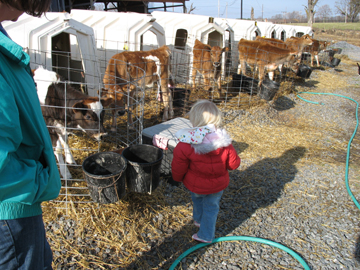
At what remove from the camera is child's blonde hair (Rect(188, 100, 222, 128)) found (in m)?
2.60

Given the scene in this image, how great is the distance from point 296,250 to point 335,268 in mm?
398

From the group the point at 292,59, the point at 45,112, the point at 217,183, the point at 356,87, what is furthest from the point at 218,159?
the point at 356,87

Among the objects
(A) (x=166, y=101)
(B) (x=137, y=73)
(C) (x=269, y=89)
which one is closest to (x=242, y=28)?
(C) (x=269, y=89)

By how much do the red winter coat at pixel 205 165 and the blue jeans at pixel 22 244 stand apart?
61.0 inches

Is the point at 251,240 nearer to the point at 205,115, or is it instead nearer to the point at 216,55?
the point at 205,115

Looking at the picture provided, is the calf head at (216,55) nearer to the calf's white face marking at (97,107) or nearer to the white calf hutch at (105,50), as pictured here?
the white calf hutch at (105,50)

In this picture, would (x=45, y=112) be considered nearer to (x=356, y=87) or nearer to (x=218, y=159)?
(x=218, y=159)

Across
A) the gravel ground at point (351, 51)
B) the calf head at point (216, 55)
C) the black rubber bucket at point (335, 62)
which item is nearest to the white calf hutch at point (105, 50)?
the calf head at point (216, 55)

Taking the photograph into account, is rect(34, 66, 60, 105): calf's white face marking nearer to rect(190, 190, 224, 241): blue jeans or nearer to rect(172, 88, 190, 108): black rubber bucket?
rect(190, 190, 224, 241): blue jeans

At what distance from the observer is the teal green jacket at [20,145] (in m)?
1.06

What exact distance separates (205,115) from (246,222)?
5.57ft

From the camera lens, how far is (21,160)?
1.20 meters

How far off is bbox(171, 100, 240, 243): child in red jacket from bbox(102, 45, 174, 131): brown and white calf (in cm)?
338

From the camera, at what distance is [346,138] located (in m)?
6.73
